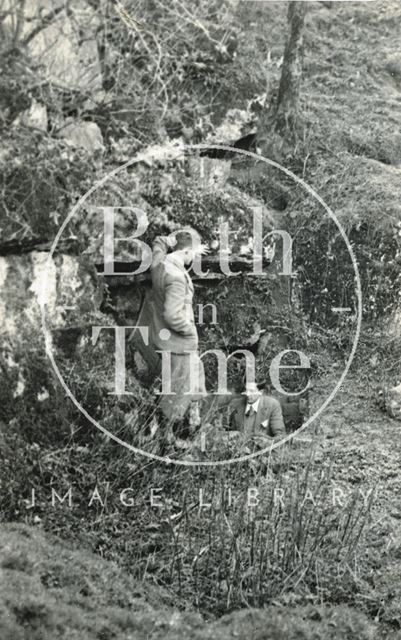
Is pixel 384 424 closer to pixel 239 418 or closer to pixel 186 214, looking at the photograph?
pixel 239 418

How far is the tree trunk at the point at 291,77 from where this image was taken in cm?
1346

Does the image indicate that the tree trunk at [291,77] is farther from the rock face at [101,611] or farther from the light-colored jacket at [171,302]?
the rock face at [101,611]

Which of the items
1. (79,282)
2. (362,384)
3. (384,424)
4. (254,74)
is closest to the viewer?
(79,282)

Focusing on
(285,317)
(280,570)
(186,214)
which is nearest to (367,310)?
(285,317)

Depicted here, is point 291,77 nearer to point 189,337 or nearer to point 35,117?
point 35,117

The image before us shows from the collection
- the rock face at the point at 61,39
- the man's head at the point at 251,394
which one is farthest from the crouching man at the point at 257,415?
the rock face at the point at 61,39

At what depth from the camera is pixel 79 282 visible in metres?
8.80

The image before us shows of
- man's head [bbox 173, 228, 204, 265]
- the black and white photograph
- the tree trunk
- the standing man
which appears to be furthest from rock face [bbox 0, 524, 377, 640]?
the tree trunk

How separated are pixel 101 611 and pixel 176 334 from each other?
3.57 metres

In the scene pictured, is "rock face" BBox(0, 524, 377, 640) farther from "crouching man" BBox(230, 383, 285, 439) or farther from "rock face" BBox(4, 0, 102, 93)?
"rock face" BBox(4, 0, 102, 93)

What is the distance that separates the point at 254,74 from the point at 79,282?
5.47 metres

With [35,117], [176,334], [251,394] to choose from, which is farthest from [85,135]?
[251,394]

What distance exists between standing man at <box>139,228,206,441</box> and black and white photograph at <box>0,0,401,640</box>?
0.03 m

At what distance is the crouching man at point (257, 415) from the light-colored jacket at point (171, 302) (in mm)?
1030
